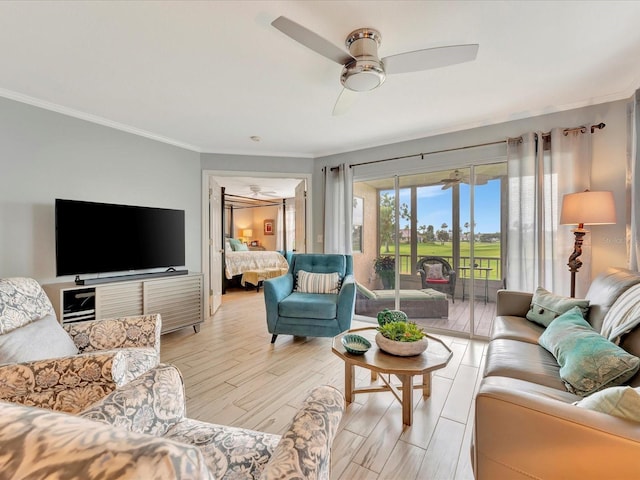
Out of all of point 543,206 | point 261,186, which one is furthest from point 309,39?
point 261,186

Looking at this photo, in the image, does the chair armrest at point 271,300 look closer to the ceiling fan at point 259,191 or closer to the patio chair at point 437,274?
the patio chair at point 437,274

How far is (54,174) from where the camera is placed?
2.79 m

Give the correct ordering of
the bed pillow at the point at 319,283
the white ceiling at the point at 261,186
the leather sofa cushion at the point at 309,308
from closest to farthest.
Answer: the leather sofa cushion at the point at 309,308 < the bed pillow at the point at 319,283 < the white ceiling at the point at 261,186

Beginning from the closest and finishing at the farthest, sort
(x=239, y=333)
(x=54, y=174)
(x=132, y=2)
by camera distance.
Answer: (x=132, y=2)
(x=54, y=174)
(x=239, y=333)

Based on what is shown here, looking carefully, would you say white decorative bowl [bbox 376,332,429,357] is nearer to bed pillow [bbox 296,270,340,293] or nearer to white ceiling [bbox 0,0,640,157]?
bed pillow [bbox 296,270,340,293]

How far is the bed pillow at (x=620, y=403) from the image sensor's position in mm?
867

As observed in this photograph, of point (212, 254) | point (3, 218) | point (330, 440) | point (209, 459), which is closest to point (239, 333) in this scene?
point (212, 254)

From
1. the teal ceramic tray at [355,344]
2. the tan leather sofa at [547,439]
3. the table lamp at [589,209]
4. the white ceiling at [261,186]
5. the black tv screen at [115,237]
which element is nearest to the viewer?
the tan leather sofa at [547,439]

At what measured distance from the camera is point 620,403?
0.89 meters

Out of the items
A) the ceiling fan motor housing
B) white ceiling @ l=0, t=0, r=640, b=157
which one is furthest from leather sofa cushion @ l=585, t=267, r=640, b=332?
the ceiling fan motor housing

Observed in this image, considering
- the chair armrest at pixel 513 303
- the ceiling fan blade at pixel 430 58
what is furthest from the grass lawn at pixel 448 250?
the ceiling fan blade at pixel 430 58

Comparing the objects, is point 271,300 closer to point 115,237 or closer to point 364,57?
point 115,237

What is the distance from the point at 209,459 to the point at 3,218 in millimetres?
2965

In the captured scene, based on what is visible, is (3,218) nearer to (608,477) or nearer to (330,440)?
(330,440)
